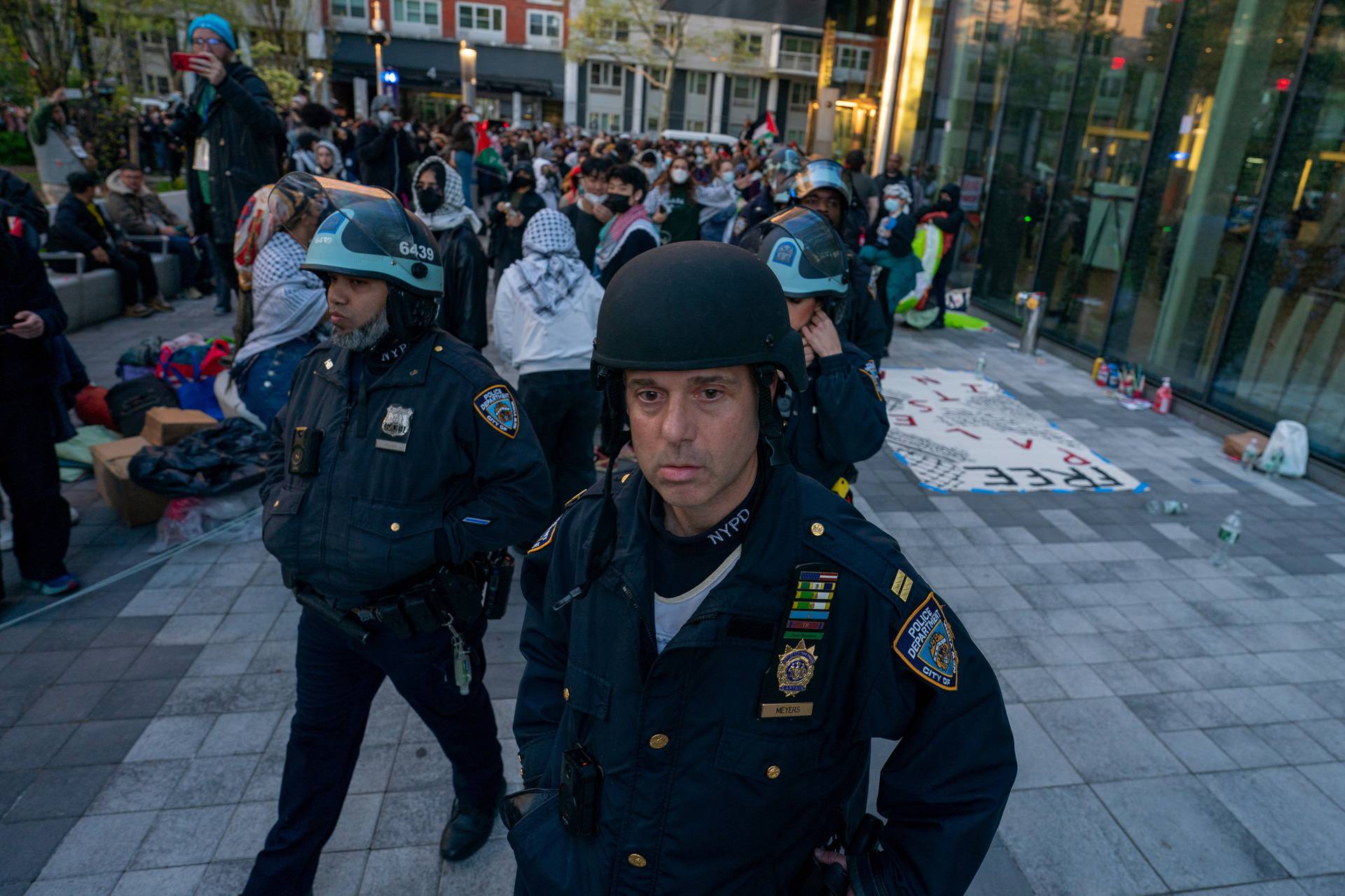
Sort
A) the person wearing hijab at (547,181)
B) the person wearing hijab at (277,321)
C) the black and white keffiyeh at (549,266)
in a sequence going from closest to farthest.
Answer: the person wearing hijab at (277,321) < the black and white keffiyeh at (549,266) < the person wearing hijab at (547,181)

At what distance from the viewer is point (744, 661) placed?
1.50 m

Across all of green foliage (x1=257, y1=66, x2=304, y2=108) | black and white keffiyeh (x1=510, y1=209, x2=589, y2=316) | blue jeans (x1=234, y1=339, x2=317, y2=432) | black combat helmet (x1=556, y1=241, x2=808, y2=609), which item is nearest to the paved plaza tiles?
blue jeans (x1=234, y1=339, x2=317, y2=432)

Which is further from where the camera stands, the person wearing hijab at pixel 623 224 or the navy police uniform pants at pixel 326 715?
the person wearing hijab at pixel 623 224

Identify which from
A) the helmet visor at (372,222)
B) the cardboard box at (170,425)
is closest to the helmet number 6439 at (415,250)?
the helmet visor at (372,222)

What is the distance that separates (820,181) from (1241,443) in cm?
642

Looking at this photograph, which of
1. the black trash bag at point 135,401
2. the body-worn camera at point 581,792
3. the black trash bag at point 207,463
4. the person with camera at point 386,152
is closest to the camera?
the body-worn camera at point 581,792

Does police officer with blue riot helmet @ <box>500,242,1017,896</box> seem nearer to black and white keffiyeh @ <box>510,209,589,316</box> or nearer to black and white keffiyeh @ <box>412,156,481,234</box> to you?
black and white keffiyeh @ <box>510,209,589,316</box>

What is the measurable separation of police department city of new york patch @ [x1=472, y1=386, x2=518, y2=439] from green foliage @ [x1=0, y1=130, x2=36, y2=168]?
2064 cm

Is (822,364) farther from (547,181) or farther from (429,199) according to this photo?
(547,181)

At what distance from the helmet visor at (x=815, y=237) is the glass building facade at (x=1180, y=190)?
7.39m

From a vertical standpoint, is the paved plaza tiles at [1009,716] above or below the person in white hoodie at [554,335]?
below

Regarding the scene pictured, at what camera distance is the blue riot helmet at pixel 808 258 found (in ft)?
9.85

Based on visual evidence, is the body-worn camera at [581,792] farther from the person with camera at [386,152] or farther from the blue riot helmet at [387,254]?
the person with camera at [386,152]

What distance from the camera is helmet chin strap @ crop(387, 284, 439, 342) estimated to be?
2707 millimetres
